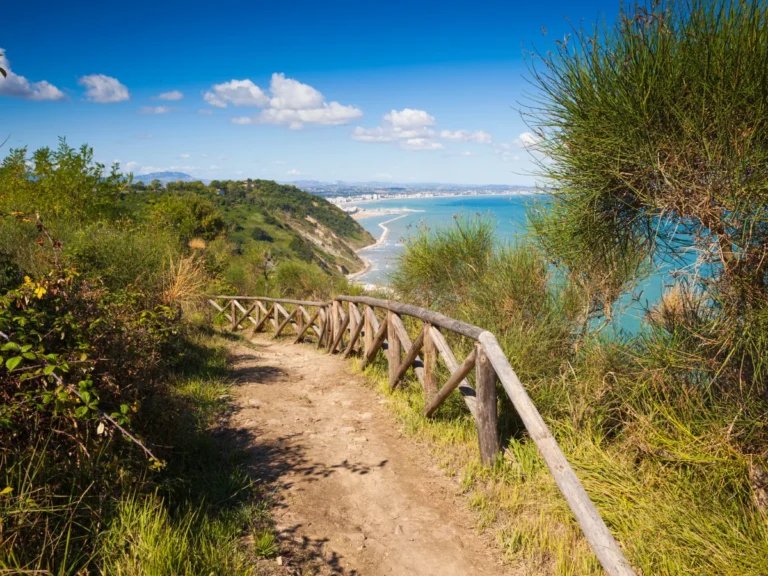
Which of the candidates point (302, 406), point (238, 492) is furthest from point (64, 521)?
point (302, 406)

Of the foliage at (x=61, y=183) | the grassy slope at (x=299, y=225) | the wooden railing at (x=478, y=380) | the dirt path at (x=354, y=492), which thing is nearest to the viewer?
the wooden railing at (x=478, y=380)

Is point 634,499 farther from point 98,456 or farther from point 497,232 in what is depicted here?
point 497,232

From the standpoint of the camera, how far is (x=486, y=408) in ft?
11.9

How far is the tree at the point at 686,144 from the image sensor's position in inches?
110

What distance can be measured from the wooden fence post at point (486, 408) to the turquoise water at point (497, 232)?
1.57 m

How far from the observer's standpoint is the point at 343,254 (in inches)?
3748

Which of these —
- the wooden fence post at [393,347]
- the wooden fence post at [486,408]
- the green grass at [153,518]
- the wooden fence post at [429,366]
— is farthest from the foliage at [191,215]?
the wooden fence post at [486,408]

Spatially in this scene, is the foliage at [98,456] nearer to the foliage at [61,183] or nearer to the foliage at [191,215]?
the foliage at [61,183]

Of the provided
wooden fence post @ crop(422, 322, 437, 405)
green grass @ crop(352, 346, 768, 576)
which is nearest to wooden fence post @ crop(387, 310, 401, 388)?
wooden fence post @ crop(422, 322, 437, 405)

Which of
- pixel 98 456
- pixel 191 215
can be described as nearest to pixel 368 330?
pixel 98 456

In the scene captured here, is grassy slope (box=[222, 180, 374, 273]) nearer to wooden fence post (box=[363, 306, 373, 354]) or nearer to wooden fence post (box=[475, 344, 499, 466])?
wooden fence post (box=[363, 306, 373, 354])

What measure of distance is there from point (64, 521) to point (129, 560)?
400 millimetres

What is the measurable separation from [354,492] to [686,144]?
3266mm

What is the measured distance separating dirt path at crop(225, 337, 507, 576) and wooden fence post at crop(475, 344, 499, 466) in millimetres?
362
